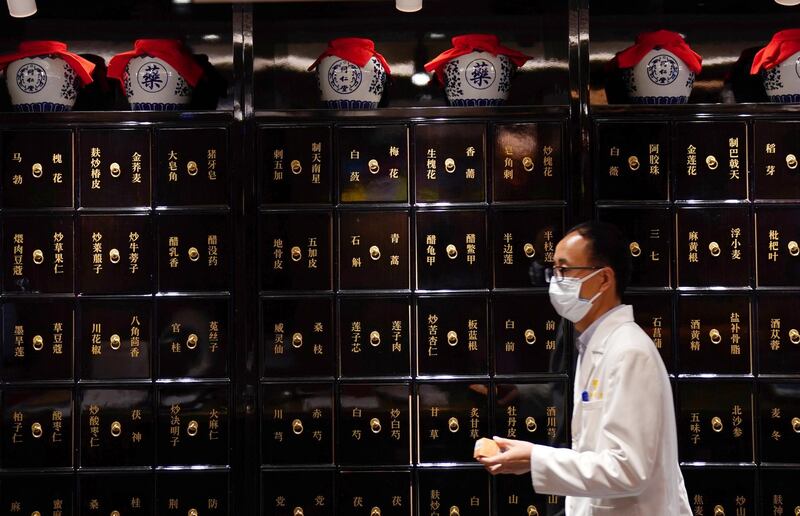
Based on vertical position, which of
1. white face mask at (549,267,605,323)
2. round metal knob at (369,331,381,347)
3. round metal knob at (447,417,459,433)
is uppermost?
white face mask at (549,267,605,323)

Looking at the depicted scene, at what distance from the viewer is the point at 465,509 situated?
2879mm

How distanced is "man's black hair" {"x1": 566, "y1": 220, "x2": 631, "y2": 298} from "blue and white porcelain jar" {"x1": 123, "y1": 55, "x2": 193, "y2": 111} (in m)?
1.60

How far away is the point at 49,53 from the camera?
2.91m

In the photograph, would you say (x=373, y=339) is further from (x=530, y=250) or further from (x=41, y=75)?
(x=41, y=75)

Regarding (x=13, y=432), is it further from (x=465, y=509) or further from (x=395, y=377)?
(x=465, y=509)

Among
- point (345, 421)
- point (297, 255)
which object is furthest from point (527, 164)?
point (345, 421)

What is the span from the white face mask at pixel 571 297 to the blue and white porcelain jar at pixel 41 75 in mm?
1862

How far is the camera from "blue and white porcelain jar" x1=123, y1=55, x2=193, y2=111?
2.93m

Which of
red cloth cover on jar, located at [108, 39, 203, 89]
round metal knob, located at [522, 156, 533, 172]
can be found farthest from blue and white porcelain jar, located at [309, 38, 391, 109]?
round metal knob, located at [522, 156, 533, 172]

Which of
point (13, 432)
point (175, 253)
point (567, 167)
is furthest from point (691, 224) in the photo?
point (13, 432)

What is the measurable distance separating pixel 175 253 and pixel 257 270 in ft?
0.94

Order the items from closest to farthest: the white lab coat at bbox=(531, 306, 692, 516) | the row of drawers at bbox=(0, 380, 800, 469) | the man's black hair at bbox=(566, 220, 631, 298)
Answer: the white lab coat at bbox=(531, 306, 692, 516) → the man's black hair at bbox=(566, 220, 631, 298) → the row of drawers at bbox=(0, 380, 800, 469)

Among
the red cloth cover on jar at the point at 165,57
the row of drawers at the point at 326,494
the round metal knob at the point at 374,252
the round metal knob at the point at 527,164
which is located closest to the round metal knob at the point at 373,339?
the round metal knob at the point at 374,252

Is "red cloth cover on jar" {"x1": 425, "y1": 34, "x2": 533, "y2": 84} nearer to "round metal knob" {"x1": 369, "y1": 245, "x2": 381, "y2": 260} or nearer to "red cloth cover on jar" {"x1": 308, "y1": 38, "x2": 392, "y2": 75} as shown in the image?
"red cloth cover on jar" {"x1": 308, "y1": 38, "x2": 392, "y2": 75}
